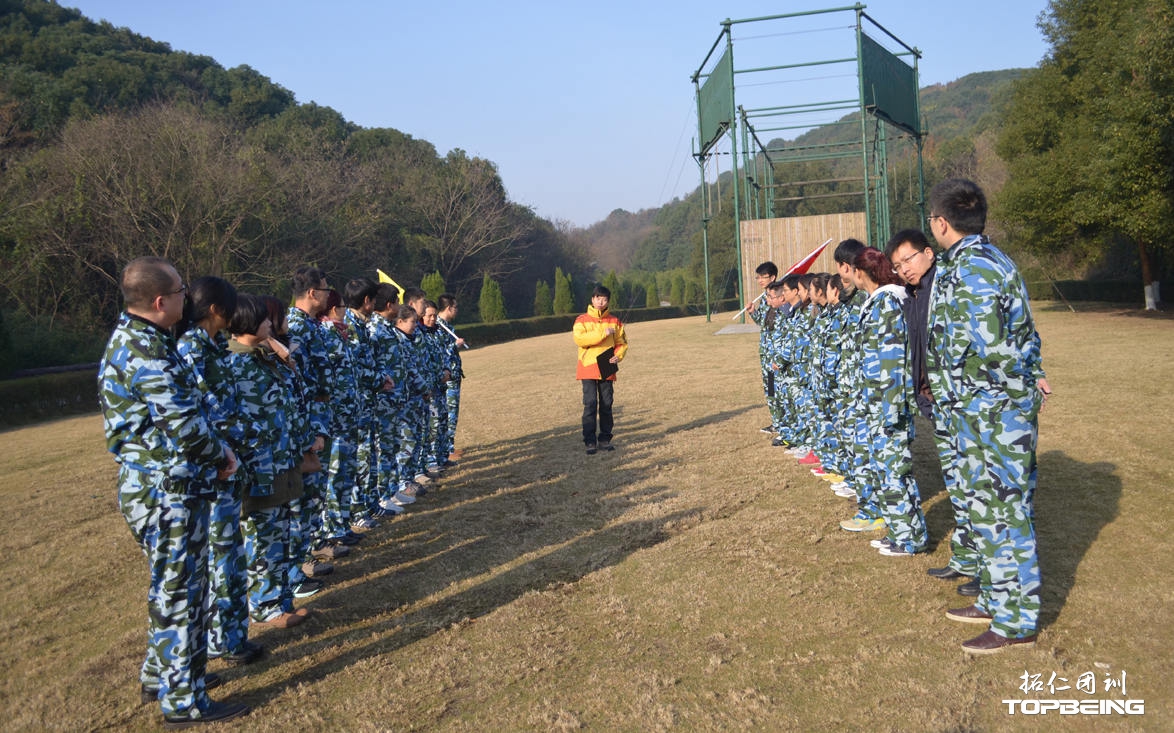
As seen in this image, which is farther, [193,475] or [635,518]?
[635,518]

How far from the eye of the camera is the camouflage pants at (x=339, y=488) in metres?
5.68

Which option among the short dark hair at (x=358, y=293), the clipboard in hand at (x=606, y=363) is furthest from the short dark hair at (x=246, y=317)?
the clipboard in hand at (x=606, y=363)

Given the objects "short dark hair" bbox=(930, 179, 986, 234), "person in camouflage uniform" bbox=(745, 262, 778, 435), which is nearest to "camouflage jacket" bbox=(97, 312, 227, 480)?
"short dark hair" bbox=(930, 179, 986, 234)

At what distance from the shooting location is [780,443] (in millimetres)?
8422

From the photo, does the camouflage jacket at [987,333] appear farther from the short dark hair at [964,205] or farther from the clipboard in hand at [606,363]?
the clipboard in hand at [606,363]

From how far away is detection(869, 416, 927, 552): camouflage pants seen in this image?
4672mm

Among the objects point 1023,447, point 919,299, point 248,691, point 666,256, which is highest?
point 666,256

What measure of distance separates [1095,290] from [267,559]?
32689 millimetres

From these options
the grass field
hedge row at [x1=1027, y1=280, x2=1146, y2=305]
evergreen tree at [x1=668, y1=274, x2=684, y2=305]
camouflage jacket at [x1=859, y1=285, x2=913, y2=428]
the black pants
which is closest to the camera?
the grass field

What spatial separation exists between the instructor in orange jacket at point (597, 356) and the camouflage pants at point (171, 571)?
5.49 metres

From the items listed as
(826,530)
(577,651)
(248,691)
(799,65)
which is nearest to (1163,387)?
(826,530)

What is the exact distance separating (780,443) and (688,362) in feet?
31.9

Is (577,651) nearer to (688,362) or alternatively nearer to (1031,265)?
(688,362)

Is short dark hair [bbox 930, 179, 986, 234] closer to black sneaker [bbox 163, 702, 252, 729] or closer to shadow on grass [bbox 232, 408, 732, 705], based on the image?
shadow on grass [bbox 232, 408, 732, 705]
